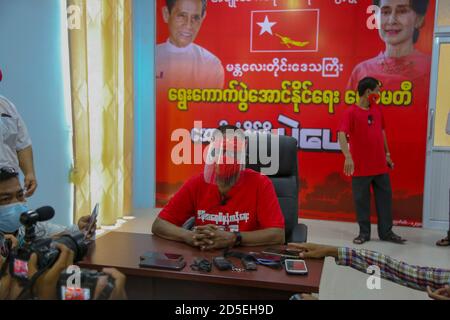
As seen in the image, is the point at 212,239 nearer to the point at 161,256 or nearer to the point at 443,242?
the point at 161,256

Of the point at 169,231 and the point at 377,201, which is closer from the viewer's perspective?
the point at 169,231

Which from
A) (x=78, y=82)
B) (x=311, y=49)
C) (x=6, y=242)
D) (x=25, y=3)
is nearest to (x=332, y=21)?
(x=311, y=49)

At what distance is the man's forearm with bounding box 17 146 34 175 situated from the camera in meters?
2.48

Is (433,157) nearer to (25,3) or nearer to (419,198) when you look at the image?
(419,198)

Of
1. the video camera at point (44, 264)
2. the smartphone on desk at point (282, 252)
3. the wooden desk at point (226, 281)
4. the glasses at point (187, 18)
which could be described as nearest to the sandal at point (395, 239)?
the smartphone on desk at point (282, 252)

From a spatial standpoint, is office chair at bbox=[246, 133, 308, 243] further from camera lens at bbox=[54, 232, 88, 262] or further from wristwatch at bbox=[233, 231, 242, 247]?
camera lens at bbox=[54, 232, 88, 262]

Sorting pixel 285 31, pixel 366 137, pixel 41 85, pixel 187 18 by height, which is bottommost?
pixel 366 137

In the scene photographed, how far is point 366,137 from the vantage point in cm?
380

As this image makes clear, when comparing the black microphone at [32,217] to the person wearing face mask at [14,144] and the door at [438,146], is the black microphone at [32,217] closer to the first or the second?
the person wearing face mask at [14,144]

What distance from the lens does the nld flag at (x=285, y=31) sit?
4473 millimetres

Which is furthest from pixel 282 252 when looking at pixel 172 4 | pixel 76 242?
pixel 172 4

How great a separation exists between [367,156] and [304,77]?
121cm

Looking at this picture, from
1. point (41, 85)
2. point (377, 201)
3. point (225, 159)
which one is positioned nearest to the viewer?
point (225, 159)

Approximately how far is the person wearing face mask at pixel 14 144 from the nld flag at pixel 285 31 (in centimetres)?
285
